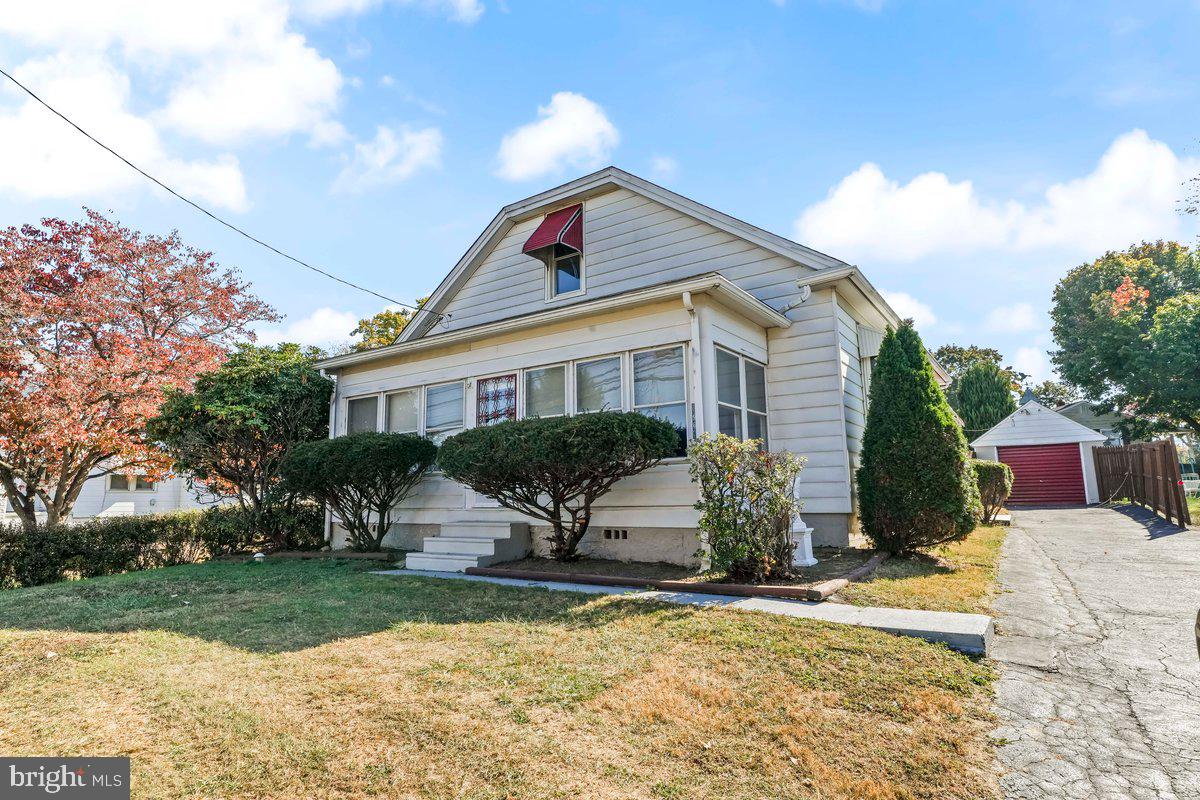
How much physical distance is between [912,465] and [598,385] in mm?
4196

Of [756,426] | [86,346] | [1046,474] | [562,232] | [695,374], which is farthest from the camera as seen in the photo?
[1046,474]

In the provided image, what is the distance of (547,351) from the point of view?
891 cm

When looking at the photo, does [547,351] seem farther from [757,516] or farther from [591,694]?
[591,694]

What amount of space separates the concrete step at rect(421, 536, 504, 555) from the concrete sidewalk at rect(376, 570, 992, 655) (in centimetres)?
197

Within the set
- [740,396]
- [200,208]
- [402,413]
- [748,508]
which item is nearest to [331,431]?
[402,413]

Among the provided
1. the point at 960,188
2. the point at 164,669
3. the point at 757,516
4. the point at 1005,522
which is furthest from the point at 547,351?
the point at 1005,522

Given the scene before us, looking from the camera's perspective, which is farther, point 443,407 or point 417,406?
point 417,406

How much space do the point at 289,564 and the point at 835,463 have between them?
Answer: 8.48m

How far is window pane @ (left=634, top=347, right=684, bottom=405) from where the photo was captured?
7891mm

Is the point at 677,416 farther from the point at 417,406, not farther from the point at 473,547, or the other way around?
the point at 417,406

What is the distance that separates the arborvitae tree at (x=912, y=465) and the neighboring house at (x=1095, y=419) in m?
31.1

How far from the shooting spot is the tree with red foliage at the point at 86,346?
36.8 feet

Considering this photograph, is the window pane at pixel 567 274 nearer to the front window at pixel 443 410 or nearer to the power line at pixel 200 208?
the front window at pixel 443 410

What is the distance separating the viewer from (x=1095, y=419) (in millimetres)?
34281
